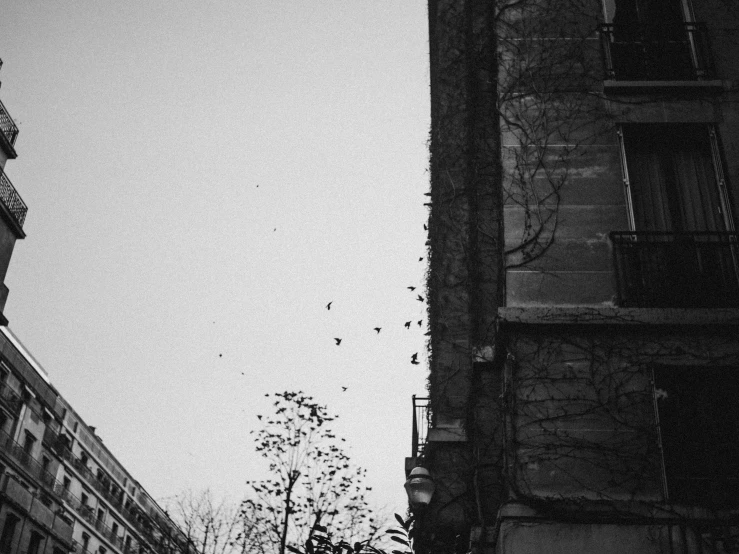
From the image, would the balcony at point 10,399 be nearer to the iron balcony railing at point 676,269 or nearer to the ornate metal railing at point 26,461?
the ornate metal railing at point 26,461

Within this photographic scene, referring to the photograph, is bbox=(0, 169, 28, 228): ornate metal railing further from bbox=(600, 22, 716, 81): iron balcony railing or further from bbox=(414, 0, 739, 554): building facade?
bbox=(600, 22, 716, 81): iron balcony railing

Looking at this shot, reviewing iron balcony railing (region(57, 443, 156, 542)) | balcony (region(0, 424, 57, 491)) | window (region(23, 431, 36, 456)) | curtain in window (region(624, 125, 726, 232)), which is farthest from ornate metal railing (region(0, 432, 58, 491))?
curtain in window (region(624, 125, 726, 232))

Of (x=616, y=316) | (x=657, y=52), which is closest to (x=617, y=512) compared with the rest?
(x=616, y=316)

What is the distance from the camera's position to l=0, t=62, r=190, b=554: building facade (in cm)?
4291

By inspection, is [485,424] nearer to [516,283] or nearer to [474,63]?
→ [516,283]

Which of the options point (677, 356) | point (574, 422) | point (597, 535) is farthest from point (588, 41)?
point (597, 535)

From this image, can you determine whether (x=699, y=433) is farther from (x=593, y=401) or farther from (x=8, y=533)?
(x=8, y=533)

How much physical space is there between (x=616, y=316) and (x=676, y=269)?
1174mm

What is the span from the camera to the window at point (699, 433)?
8.52 m

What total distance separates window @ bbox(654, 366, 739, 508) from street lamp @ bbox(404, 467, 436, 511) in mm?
3336

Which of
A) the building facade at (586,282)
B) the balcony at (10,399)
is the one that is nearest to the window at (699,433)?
the building facade at (586,282)

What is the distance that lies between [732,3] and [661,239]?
14.7 feet

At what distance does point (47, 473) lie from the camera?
5316 cm

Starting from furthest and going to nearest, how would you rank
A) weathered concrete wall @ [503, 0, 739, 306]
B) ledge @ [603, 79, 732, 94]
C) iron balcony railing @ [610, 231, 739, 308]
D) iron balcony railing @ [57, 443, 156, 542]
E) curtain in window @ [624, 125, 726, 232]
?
iron balcony railing @ [57, 443, 156, 542], ledge @ [603, 79, 732, 94], curtain in window @ [624, 125, 726, 232], weathered concrete wall @ [503, 0, 739, 306], iron balcony railing @ [610, 231, 739, 308]
